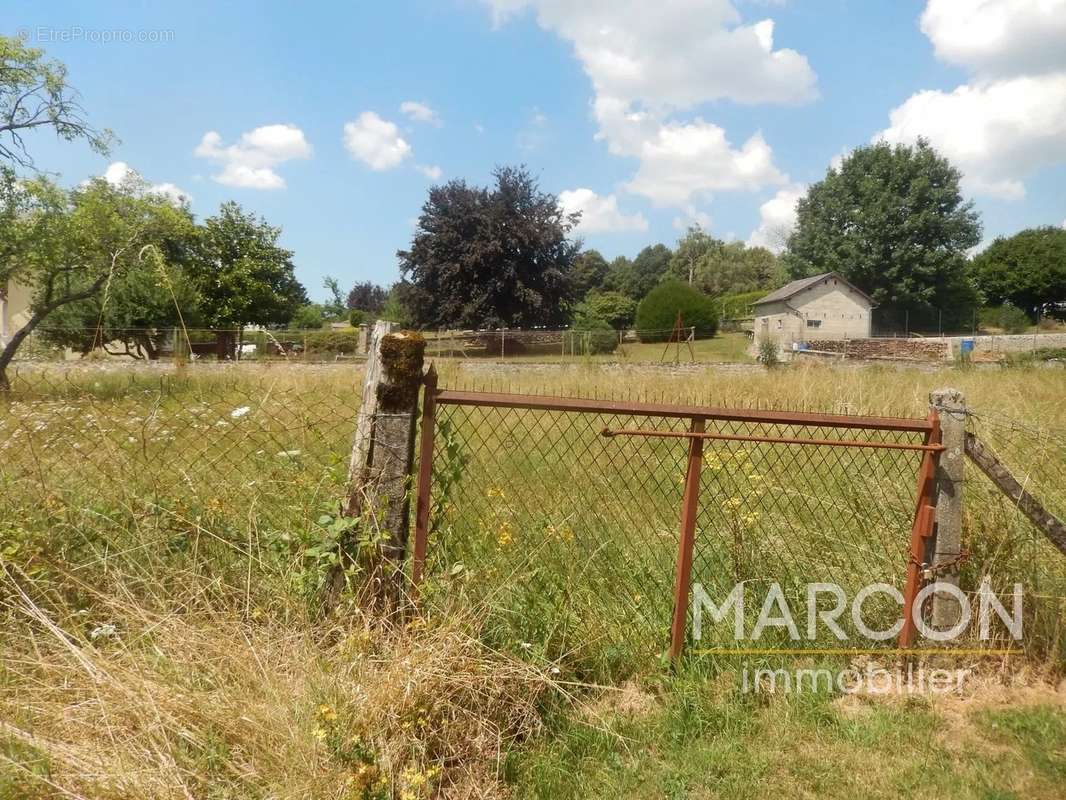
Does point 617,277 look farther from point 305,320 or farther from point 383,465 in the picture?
point 383,465

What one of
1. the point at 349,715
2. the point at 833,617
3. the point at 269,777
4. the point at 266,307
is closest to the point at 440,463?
the point at 349,715

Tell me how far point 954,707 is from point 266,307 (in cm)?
4162

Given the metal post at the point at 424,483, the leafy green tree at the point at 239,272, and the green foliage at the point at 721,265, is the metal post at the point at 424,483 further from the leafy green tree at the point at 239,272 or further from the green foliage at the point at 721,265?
the green foliage at the point at 721,265

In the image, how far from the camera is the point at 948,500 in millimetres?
2904

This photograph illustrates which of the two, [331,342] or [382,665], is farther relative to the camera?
[331,342]

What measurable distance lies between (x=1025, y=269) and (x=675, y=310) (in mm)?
33313

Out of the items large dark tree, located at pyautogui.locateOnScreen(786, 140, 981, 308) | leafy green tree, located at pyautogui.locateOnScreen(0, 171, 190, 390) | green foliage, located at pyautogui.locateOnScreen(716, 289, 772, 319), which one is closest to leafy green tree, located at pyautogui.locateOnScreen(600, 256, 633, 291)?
green foliage, located at pyautogui.locateOnScreen(716, 289, 772, 319)

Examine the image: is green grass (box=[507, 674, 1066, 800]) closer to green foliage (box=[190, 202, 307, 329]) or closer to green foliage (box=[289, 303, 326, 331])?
green foliage (box=[190, 202, 307, 329])

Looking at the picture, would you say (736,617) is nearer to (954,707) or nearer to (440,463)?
(954,707)

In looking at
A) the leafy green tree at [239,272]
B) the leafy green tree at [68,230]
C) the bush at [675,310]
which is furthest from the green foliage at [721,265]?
the leafy green tree at [68,230]

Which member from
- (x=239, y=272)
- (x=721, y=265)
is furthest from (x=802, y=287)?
(x=239, y=272)

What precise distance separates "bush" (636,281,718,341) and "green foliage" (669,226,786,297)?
2815cm

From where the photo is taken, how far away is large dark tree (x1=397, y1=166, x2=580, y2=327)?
122 feet

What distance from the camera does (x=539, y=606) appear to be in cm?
277
